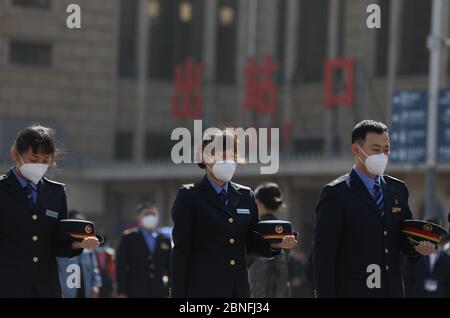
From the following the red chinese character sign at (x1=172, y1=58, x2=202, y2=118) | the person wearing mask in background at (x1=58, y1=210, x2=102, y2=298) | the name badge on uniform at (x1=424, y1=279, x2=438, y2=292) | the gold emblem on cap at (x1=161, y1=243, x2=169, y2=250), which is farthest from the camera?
the red chinese character sign at (x1=172, y1=58, x2=202, y2=118)

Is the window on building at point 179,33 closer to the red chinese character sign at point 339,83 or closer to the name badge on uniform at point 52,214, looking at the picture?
the red chinese character sign at point 339,83

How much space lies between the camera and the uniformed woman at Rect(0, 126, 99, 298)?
27.3 ft

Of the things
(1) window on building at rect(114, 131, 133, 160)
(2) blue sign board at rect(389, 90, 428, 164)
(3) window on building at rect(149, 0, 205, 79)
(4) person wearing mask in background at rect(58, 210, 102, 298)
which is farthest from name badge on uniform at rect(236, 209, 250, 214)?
(1) window on building at rect(114, 131, 133, 160)

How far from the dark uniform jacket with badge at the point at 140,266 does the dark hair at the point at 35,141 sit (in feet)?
28.8

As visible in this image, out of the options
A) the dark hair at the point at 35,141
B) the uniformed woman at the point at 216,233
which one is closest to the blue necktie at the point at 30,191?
the dark hair at the point at 35,141

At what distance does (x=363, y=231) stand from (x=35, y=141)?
6.90 ft

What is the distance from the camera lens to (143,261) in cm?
1723

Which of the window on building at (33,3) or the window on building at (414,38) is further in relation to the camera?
the window on building at (33,3)

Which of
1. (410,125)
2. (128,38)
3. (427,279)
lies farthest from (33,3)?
(427,279)

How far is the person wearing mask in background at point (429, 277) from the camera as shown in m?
15.1

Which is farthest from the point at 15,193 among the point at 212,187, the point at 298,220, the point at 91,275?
the point at 298,220

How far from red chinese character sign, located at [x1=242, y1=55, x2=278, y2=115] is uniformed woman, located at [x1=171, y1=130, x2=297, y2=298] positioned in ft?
110

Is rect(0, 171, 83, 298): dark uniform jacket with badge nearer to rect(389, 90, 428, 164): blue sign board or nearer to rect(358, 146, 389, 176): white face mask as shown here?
rect(358, 146, 389, 176): white face mask
